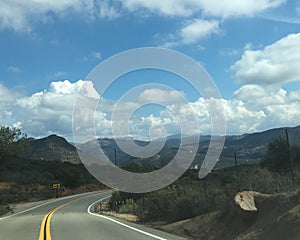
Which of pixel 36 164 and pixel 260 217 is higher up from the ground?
pixel 36 164

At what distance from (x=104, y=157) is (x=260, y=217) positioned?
14135mm

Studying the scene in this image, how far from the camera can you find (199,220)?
16703 mm

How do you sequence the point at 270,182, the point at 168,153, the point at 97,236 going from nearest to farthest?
1. the point at 97,236
2. the point at 270,182
3. the point at 168,153

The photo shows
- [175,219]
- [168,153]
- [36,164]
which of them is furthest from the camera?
[36,164]

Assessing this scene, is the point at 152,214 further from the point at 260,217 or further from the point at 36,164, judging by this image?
the point at 36,164

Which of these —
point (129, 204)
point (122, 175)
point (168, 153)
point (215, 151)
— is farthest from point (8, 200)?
point (215, 151)

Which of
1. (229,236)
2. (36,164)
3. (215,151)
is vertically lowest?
(229,236)

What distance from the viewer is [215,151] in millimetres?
21219

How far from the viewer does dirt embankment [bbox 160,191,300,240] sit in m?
11.2

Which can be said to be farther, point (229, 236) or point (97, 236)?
point (97, 236)

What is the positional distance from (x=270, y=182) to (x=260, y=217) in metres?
4.83

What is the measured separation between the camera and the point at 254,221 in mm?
13453

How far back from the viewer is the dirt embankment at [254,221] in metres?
11.2

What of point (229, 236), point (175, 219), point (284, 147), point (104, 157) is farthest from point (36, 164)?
point (229, 236)
